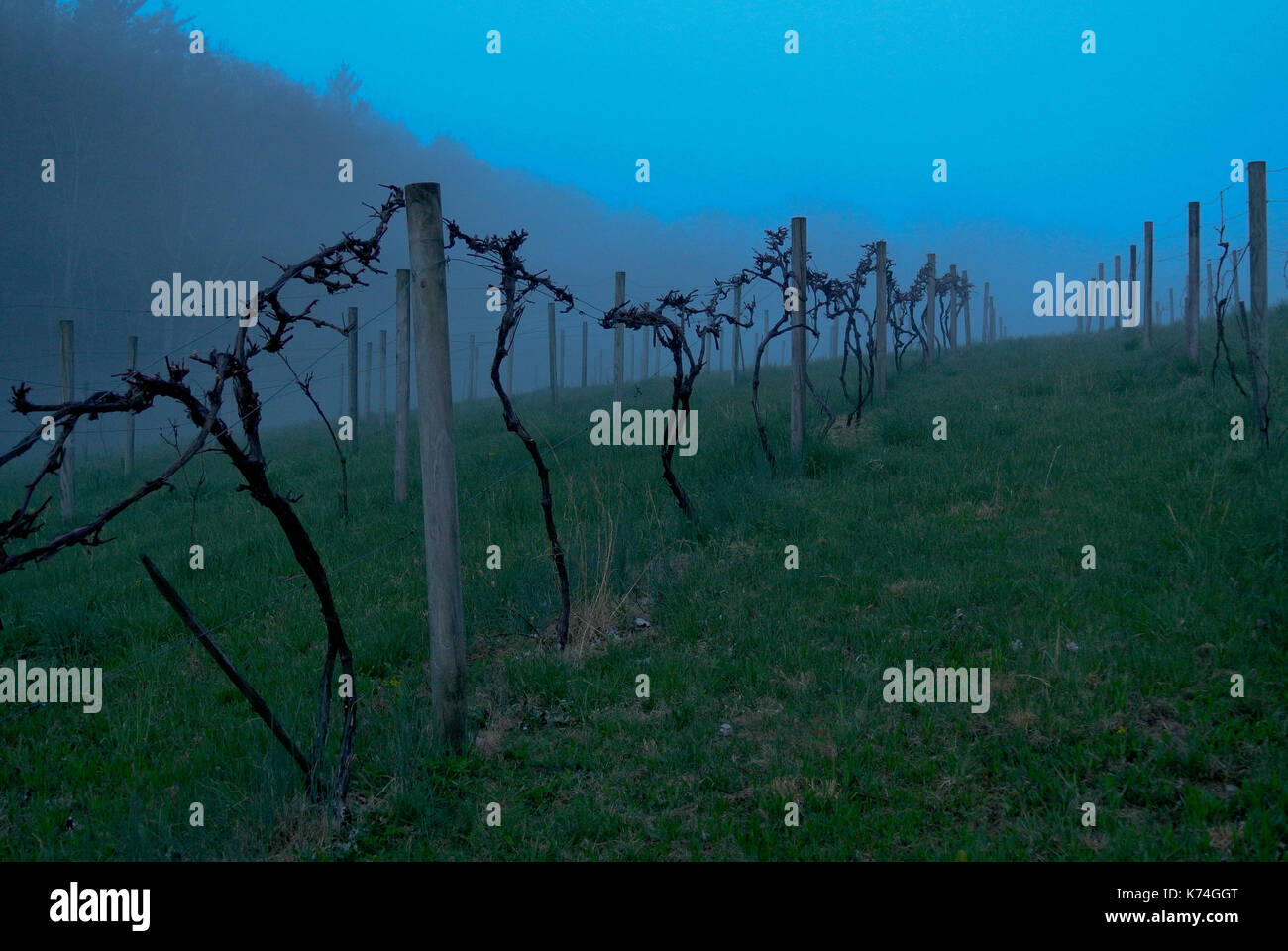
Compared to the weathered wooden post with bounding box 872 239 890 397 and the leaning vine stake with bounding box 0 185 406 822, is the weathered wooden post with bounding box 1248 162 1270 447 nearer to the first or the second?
the weathered wooden post with bounding box 872 239 890 397

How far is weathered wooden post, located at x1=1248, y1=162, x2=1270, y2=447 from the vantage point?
8.07m

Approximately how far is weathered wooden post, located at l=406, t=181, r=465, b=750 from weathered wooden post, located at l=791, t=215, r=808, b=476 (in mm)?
5923

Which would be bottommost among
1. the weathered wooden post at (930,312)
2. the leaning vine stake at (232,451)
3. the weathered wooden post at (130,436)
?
the leaning vine stake at (232,451)

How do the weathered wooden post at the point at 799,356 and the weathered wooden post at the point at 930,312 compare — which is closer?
the weathered wooden post at the point at 799,356

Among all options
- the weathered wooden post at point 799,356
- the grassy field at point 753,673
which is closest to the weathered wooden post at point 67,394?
the grassy field at point 753,673

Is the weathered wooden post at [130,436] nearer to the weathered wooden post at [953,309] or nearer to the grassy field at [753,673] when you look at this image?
the grassy field at [753,673]

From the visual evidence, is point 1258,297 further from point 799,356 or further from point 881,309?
point 881,309

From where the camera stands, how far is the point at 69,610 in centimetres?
714

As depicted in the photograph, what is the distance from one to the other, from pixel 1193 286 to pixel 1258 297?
6788 mm

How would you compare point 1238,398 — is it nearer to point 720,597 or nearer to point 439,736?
point 720,597

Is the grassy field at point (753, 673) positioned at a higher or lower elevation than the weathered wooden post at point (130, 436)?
lower

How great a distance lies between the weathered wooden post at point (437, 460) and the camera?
466cm

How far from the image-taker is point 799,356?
10.4m

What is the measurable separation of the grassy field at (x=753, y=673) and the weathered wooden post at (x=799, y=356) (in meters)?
0.32
